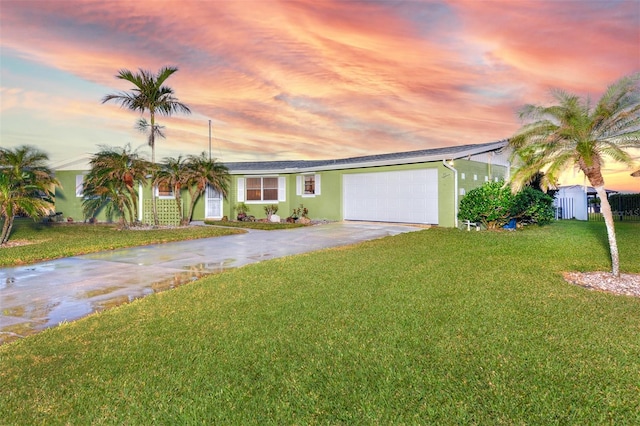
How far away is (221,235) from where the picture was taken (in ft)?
44.9

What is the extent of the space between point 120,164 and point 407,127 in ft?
44.1

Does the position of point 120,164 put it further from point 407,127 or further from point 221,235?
point 407,127

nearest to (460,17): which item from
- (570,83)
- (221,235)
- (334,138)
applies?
(570,83)

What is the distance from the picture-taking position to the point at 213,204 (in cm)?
2019

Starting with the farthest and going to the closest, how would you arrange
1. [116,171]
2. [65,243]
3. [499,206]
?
[116,171] < [499,206] < [65,243]

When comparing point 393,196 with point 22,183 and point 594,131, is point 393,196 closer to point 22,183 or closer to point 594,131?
point 594,131

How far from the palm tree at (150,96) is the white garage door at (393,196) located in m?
9.12

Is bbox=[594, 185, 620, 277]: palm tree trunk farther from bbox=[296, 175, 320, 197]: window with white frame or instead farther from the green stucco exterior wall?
bbox=[296, 175, 320, 197]: window with white frame

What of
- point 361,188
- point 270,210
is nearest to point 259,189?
point 270,210

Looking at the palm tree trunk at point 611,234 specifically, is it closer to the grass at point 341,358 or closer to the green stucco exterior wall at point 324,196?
the grass at point 341,358

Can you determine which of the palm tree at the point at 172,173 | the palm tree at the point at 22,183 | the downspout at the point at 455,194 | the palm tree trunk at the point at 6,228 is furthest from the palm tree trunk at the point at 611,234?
the palm tree at the point at 172,173

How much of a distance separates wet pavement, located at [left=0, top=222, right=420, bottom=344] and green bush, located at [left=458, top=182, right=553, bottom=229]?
3712 mm

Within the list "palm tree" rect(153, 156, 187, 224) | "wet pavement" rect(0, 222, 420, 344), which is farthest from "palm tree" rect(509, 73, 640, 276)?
"palm tree" rect(153, 156, 187, 224)

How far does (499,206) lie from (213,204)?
45.9ft
